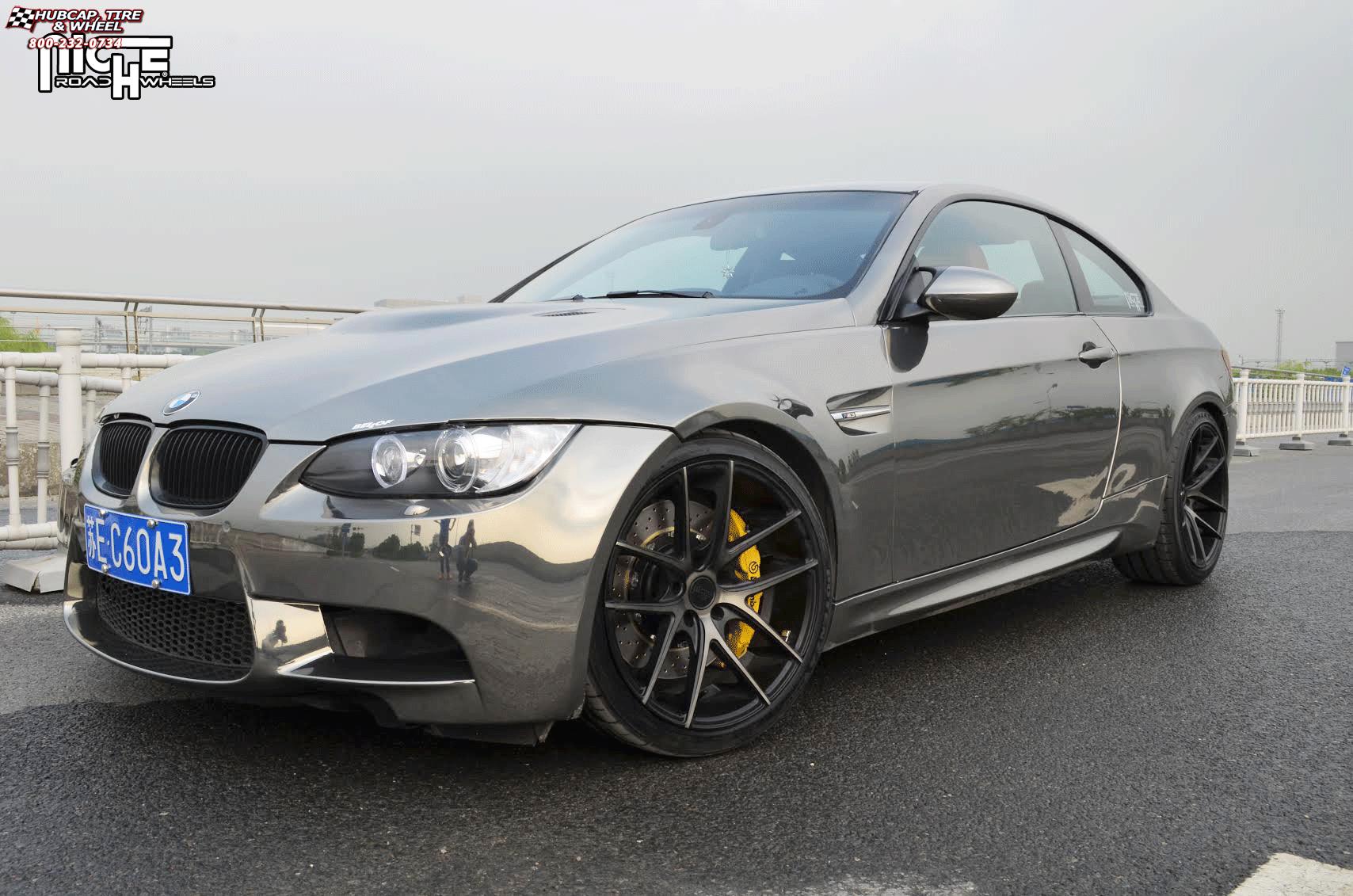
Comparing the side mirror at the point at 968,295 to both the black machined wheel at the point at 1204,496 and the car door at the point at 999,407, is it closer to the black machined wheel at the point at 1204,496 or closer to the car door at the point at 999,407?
the car door at the point at 999,407

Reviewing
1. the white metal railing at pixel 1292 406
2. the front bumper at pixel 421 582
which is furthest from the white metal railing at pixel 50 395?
the white metal railing at pixel 1292 406

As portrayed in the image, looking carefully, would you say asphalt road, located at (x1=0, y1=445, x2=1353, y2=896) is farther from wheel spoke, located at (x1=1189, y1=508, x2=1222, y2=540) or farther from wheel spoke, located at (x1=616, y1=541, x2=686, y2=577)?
wheel spoke, located at (x1=1189, y1=508, x2=1222, y2=540)

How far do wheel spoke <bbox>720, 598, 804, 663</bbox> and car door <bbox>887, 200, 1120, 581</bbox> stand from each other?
445 mm

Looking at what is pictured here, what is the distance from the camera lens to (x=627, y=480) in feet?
7.77

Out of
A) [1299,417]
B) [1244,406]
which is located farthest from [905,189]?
[1299,417]

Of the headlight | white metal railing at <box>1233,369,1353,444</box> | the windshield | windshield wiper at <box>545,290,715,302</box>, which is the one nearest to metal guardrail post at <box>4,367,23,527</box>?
the windshield

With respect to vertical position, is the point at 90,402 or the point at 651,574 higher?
the point at 90,402

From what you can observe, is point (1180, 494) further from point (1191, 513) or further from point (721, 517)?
point (721, 517)

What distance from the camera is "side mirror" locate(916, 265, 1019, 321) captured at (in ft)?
9.98

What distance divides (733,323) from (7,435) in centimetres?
368

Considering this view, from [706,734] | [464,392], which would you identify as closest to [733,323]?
[464,392]

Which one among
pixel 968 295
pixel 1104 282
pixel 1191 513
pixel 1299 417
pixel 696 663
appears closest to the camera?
pixel 696 663

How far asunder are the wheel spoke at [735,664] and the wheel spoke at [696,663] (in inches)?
1.0

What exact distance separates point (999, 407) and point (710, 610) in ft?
3.94
